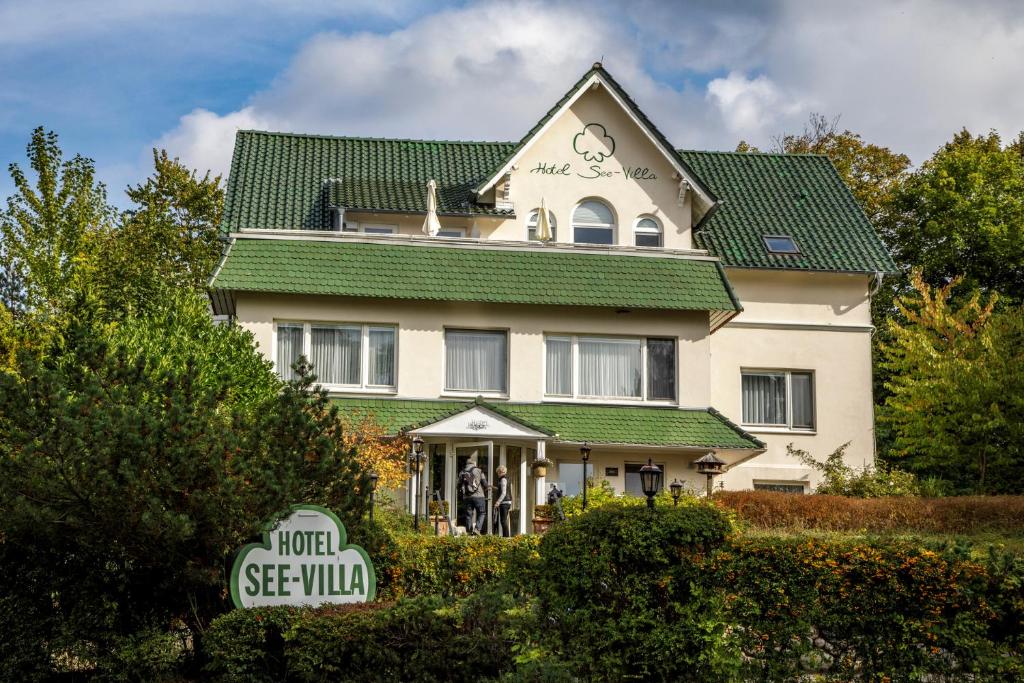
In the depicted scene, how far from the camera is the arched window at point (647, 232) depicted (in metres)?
33.1

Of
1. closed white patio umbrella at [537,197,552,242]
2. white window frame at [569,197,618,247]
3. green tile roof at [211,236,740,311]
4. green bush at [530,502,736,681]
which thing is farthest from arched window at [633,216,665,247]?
green bush at [530,502,736,681]

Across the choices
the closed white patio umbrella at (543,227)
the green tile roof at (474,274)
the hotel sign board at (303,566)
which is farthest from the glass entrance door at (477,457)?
the hotel sign board at (303,566)

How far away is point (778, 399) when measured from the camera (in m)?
33.7

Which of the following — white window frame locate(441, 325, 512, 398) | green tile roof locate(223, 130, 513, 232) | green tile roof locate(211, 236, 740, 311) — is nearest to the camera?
green tile roof locate(211, 236, 740, 311)

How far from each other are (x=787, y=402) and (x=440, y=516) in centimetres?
1179

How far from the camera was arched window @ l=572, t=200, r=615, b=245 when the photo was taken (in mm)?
33094

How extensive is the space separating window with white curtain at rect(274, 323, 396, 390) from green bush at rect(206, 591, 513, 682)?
15475mm

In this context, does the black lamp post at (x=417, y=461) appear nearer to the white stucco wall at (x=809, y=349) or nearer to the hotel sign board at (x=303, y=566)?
the white stucco wall at (x=809, y=349)

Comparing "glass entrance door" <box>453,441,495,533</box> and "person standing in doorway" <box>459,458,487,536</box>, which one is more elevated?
"glass entrance door" <box>453,441,495,533</box>

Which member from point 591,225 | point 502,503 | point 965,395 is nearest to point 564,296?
point 591,225

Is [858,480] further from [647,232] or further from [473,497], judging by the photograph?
[473,497]

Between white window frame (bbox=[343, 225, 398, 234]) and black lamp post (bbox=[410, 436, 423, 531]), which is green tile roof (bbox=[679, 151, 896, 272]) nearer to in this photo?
white window frame (bbox=[343, 225, 398, 234])

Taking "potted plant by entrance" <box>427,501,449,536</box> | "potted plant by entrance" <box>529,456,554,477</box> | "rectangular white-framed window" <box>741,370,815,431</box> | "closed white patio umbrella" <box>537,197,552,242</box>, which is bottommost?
"potted plant by entrance" <box>427,501,449,536</box>

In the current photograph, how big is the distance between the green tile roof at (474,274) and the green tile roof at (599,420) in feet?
7.53
